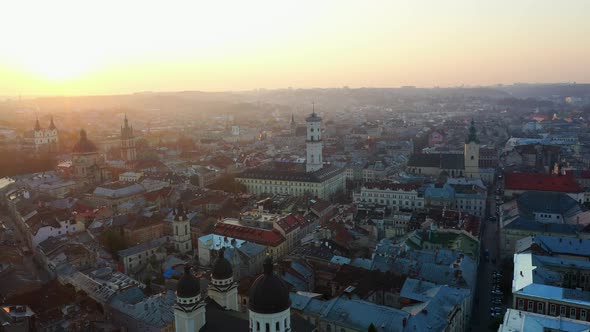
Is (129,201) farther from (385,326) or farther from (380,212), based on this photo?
(385,326)

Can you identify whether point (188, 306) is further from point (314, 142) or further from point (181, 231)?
point (314, 142)

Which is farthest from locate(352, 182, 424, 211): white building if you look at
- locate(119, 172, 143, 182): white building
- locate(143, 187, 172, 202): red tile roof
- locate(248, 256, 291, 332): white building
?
locate(248, 256, 291, 332): white building

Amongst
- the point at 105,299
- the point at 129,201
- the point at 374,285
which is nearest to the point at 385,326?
the point at 374,285

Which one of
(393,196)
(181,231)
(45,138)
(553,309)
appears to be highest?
(45,138)

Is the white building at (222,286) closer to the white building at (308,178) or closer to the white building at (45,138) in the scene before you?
the white building at (308,178)

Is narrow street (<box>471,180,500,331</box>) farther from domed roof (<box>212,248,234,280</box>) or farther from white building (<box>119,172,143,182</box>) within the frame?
white building (<box>119,172,143,182</box>)

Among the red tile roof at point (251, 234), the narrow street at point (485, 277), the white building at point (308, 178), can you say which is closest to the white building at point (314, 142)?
the white building at point (308, 178)

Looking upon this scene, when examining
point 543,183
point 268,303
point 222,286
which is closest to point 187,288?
point 222,286
